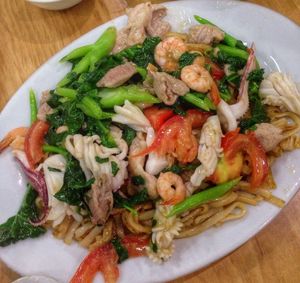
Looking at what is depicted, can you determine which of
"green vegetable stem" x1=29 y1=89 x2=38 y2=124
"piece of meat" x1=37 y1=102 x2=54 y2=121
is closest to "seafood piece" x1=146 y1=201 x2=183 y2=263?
"piece of meat" x1=37 y1=102 x2=54 y2=121

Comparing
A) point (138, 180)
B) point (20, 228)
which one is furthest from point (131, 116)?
point (20, 228)

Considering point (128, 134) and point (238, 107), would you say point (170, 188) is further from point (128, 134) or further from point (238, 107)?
point (238, 107)

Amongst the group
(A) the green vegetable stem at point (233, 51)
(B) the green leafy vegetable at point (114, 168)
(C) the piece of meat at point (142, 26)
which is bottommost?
(B) the green leafy vegetable at point (114, 168)

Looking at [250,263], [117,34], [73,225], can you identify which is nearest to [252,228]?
[250,263]

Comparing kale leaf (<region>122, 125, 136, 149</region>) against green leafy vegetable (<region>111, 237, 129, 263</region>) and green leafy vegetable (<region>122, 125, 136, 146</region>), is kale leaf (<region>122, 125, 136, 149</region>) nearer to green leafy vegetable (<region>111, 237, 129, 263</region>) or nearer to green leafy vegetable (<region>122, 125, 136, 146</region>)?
green leafy vegetable (<region>122, 125, 136, 146</region>)

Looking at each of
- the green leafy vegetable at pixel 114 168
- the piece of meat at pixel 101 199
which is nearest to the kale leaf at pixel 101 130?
the green leafy vegetable at pixel 114 168

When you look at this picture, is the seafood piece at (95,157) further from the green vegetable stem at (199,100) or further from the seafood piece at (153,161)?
the green vegetable stem at (199,100)
